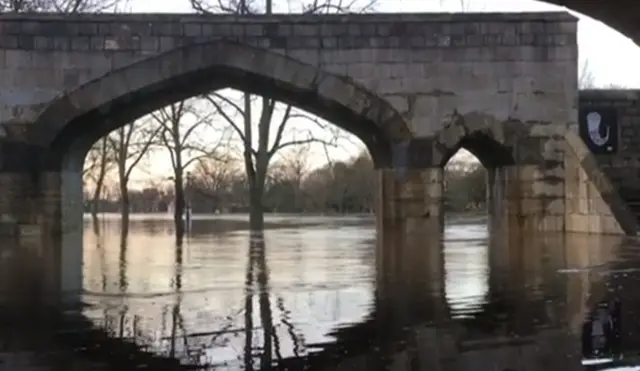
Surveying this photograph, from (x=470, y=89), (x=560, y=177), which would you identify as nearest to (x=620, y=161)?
(x=560, y=177)

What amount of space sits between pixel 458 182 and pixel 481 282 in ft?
174

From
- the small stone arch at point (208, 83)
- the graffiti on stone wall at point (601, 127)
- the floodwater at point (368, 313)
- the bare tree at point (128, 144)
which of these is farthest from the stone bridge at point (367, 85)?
the bare tree at point (128, 144)

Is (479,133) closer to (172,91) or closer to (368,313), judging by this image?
(172,91)

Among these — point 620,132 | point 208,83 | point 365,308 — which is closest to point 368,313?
point 365,308

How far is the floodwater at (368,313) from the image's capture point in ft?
14.7

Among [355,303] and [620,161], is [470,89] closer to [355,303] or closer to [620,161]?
[620,161]

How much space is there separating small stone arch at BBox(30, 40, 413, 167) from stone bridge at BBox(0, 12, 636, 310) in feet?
0.10

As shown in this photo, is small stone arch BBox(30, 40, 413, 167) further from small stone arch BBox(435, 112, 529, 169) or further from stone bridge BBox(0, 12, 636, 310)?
small stone arch BBox(435, 112, 529, 169)

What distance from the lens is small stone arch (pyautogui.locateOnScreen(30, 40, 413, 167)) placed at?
1762 cm

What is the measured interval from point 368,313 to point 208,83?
45.4 feet

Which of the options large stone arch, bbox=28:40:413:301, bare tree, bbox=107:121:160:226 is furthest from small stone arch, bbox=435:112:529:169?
bare tree, bbox=107:121:160:226

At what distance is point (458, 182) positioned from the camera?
199ft

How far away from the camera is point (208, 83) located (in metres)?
19.2

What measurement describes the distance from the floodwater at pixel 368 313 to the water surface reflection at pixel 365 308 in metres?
0.01
